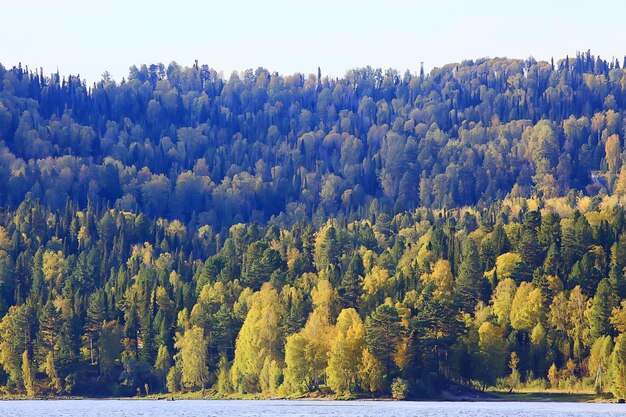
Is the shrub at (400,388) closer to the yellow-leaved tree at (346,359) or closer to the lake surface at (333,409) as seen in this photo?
the lake surface at (333,409)

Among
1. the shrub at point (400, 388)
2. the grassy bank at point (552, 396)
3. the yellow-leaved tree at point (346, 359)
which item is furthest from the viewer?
the yellow-leaved tree at point (346, 359)

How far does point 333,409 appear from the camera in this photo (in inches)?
5531

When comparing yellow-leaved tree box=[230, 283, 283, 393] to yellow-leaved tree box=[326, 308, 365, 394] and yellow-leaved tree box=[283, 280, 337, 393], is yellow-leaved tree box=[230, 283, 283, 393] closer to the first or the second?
yellow-leaved tree box=[283, 280, 337, 393]

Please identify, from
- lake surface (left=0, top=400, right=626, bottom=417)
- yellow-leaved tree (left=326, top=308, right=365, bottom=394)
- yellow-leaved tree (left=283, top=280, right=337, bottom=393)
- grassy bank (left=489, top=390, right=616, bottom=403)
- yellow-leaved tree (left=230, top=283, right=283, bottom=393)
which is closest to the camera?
lake surface (left=0, top=400, right=626, bottom=417)

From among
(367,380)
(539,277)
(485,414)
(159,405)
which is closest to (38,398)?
(159,405)

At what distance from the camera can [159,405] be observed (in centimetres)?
16375

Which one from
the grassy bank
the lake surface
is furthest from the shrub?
the grassy bank

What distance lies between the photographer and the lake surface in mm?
130625

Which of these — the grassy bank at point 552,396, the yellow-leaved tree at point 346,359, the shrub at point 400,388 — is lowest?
the grassy bank at point 552,396

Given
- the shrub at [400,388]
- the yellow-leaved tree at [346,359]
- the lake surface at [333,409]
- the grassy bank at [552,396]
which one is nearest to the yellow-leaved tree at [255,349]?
the lake surface at [333,409]

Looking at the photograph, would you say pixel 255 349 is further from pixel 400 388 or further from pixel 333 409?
pixel 333 409

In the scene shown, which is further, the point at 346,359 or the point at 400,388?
the point at 346,359

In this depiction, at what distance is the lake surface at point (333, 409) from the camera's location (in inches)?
5143

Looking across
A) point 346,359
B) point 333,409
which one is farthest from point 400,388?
point 333,409
